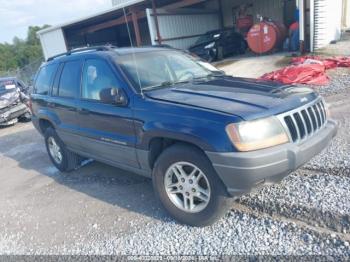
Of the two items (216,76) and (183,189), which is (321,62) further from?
(183,189)

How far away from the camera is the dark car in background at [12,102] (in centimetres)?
1034

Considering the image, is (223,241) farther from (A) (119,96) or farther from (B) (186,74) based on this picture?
(B) (186,74)

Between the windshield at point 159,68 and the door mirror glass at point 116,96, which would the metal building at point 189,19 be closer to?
the windshield at point 159,68

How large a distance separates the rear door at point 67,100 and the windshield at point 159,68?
94cm

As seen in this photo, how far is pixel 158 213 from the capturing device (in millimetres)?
3580

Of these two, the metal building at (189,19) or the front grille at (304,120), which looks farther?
the metal building at (189,19)

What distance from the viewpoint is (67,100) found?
4.55 m

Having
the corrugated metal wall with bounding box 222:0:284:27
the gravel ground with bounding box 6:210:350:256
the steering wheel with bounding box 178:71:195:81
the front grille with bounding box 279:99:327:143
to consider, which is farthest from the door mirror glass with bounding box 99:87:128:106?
the corrugated metal wall with bounding box 222:0:284:27

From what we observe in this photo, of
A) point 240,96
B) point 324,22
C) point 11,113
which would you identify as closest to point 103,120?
point 240,96

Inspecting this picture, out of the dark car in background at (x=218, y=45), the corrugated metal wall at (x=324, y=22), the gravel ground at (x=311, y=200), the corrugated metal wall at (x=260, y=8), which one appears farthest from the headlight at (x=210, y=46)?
the gravel ground at (x=311, y=200)

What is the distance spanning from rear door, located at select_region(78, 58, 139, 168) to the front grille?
5.33ft

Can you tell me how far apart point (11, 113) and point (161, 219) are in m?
8.85

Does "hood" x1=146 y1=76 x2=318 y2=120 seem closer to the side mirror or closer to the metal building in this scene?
the side mirror

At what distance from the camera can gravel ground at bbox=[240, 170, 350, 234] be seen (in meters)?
2.93
